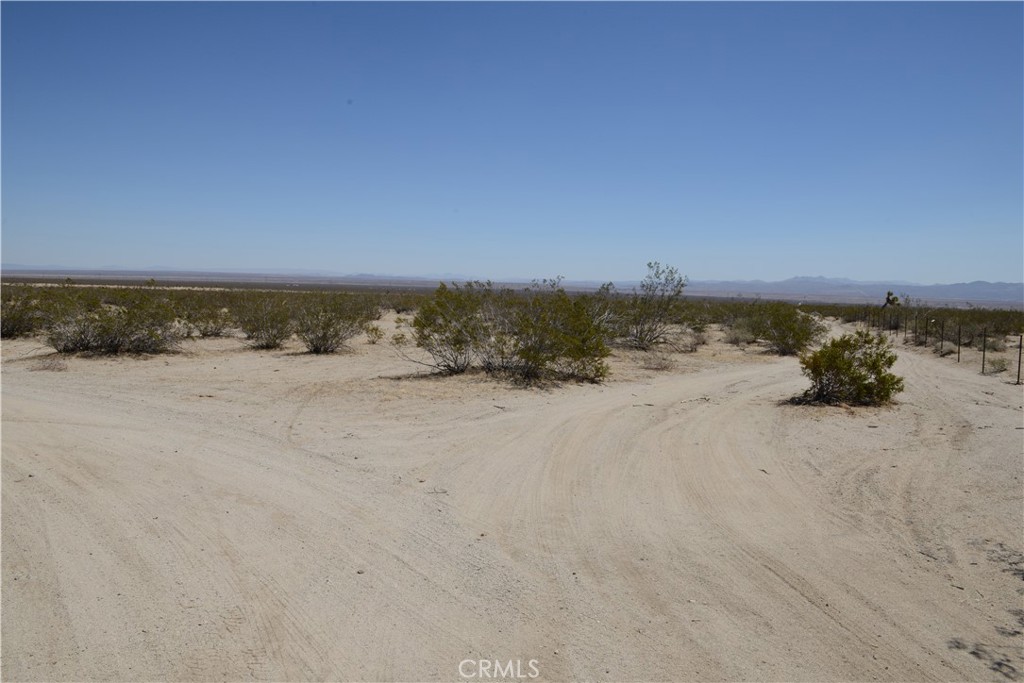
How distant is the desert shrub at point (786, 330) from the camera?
25406 millimetres

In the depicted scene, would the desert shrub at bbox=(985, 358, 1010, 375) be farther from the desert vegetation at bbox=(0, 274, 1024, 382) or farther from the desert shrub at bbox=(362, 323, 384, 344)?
the desert shrub at bbox=(362, 323, 384, 344)

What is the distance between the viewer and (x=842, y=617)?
193 inches

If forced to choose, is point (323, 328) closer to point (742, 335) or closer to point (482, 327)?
point (482, 327)

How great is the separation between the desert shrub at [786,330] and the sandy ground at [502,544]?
45.1 feet

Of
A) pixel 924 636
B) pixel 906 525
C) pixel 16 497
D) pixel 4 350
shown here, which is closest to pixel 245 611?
pixel 16 497

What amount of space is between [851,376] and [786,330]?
1294 centimetres

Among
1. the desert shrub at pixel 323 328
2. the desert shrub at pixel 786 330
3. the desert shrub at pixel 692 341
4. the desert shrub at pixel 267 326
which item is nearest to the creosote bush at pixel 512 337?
the desert shrub at pixel 323 328

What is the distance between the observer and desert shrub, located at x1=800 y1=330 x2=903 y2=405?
13.3 meters

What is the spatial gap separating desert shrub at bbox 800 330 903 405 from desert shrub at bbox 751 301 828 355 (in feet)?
35.3

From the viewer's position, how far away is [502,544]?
6098mm

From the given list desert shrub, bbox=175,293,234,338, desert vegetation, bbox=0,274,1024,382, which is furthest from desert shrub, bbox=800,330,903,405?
desert shrub, bbox=175,293,234,338

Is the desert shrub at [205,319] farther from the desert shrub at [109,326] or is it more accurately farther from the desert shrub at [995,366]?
the desert shrub at [995,366]

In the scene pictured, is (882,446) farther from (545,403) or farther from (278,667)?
(278,667)

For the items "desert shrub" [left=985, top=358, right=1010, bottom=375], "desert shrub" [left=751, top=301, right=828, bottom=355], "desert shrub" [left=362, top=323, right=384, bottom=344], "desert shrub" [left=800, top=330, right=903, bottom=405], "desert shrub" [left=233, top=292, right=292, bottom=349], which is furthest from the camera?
"desert shrub" [left=751, top=301, right=828, bottom=355]
